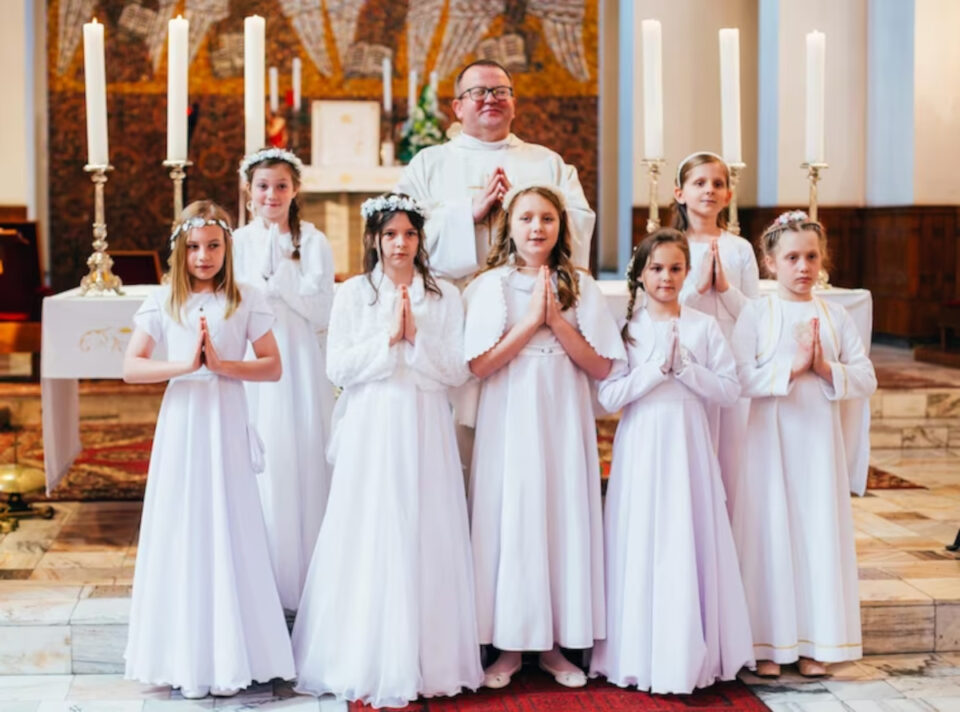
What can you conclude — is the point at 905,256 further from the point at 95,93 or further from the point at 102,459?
the point at 95,93

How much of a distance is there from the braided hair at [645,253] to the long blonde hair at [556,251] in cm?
21

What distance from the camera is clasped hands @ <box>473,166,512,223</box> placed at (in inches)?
195

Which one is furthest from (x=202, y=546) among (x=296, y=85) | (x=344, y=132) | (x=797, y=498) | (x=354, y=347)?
(x=344, y=132)

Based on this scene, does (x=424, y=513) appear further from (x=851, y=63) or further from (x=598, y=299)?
(x=851, y=63)

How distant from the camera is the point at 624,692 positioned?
14.9ft

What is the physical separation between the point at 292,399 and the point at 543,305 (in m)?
1.12

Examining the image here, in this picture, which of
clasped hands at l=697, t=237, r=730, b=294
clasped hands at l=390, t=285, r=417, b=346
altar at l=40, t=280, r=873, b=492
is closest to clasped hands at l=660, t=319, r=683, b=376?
clasped hands at l=697, t=237, r=730, b=294

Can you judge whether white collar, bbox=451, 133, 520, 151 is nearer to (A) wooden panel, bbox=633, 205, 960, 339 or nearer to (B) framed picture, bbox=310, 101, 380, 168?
(A) wooden panel, bbox=633, 205, 960, 339

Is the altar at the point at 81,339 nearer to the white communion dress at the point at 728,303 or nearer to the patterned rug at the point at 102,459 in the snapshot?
the white communion dress at the point at 728,303

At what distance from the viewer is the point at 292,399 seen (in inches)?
200

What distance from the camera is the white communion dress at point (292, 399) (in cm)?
502

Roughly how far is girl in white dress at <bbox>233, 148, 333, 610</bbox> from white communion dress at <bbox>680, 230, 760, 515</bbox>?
1357mm

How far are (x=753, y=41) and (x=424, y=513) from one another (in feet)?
32.9

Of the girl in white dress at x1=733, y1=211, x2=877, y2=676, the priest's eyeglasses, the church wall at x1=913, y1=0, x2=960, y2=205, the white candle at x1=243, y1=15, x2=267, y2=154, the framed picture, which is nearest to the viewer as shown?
the girl in white dress at x1=733, y1=211, x2=877, y2=676
